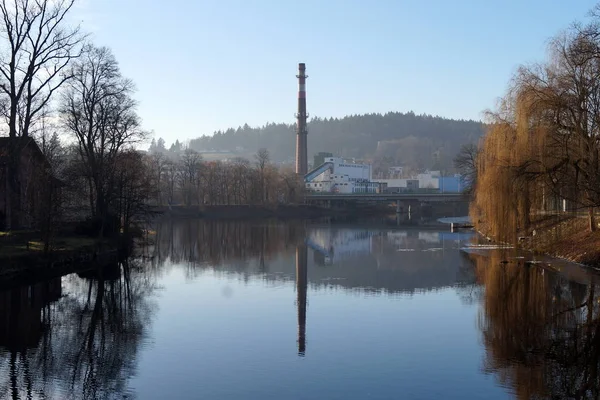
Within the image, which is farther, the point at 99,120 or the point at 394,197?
the point at 394,197

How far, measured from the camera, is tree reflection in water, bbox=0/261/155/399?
1420cm

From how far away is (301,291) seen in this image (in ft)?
89.3

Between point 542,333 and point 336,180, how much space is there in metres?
132

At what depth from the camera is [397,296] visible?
2633cm

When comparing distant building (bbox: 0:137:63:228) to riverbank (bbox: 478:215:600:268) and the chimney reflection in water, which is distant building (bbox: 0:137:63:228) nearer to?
the chimney reflection in water

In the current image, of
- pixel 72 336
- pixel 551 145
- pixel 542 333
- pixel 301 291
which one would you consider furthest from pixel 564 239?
pixel 72 336

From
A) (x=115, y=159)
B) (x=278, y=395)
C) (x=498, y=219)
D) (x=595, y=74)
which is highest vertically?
(x=595, y=74)

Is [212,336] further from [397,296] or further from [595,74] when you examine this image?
[595,74]

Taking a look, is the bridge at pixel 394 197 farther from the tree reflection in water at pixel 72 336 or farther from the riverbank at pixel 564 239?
the tree reflection in water at pixel 72 336

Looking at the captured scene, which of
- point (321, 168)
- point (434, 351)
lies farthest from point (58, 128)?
point (321, 168)

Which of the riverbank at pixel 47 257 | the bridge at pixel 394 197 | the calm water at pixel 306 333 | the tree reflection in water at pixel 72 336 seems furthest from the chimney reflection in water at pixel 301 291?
the bridge at pixel 394 197

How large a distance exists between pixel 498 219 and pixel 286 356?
2158 cm

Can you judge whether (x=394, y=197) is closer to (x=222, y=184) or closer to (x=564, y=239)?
(x=222, y=184)

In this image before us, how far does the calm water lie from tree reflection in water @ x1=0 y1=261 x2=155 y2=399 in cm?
6
